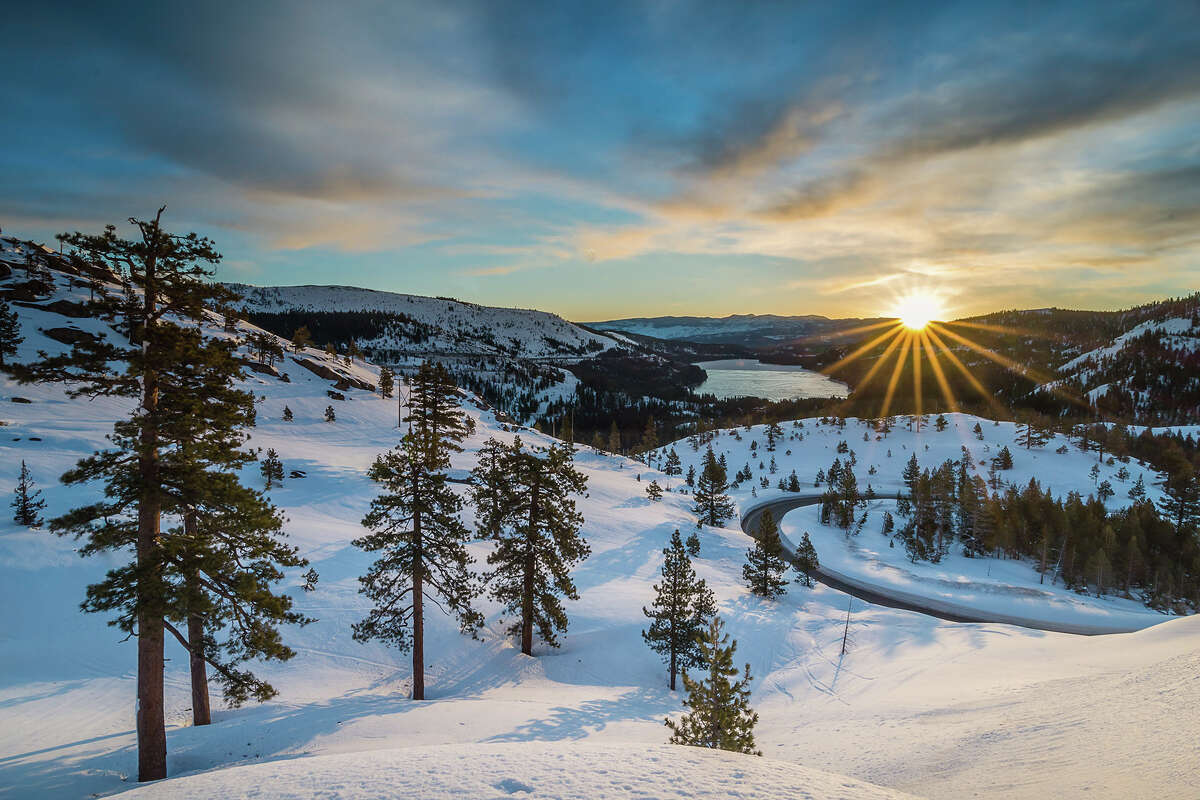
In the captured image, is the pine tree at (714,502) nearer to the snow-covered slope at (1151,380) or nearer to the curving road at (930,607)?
the curving road at (930,607)

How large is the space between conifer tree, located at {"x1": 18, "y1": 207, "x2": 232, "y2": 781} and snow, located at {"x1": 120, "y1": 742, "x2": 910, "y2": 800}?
2.95 m

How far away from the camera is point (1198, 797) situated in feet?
26.5

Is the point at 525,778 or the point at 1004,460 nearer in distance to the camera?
the point at 525,778

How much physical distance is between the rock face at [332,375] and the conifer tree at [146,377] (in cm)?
7208

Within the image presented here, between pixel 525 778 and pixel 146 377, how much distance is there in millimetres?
10664

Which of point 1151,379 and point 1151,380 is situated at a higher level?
point 1151,379

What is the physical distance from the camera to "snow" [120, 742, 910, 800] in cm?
748

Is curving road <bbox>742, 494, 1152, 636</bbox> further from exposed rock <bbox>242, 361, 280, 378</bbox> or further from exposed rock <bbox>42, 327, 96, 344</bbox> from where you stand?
exposed rock <bbox>42, 327, 96, 344</bbox>

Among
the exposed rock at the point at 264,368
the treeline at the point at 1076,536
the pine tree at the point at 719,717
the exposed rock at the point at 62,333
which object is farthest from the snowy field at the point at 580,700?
the treeline at the point at 1076,536

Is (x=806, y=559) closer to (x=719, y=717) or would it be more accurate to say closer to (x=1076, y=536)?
(x=1076, y=536)

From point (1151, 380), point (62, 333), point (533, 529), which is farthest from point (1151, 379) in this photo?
point (62, 333)

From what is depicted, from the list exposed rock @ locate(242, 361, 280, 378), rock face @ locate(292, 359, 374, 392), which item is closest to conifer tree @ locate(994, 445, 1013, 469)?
rock face @ locate(292, 359, 374, 392)

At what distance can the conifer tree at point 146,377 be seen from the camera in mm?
9242

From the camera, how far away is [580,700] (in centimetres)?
1939
